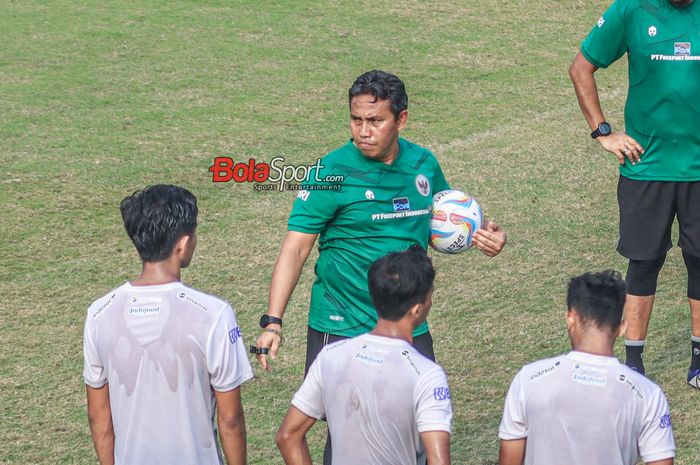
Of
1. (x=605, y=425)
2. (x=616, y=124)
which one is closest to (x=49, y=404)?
(x=605, y=425)

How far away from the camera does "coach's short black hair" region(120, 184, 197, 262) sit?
523 cm

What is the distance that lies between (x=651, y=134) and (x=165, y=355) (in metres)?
4.42

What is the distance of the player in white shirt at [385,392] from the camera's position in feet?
16.1

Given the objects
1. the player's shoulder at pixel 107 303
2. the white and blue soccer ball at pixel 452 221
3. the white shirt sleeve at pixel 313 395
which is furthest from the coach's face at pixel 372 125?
the player's shoulder at pixel 107 303

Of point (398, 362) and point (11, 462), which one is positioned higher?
point (398, 362)

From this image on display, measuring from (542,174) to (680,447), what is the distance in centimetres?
600

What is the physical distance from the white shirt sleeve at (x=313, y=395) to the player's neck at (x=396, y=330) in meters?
0.29

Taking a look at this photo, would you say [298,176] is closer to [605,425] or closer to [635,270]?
[635,270]

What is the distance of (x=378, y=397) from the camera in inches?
193

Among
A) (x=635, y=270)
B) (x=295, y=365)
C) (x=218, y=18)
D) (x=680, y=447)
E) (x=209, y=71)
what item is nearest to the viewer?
(x=680, y=447)

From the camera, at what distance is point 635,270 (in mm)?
8297

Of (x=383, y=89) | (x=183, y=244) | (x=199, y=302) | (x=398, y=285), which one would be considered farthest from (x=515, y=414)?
(x=383, y=89)

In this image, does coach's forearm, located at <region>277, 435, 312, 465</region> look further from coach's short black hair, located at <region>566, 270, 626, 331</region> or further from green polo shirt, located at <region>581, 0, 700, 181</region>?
green polo shirt, located at <region>581, 0, 700, 181</region>

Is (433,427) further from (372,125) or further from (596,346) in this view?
(372,125)
